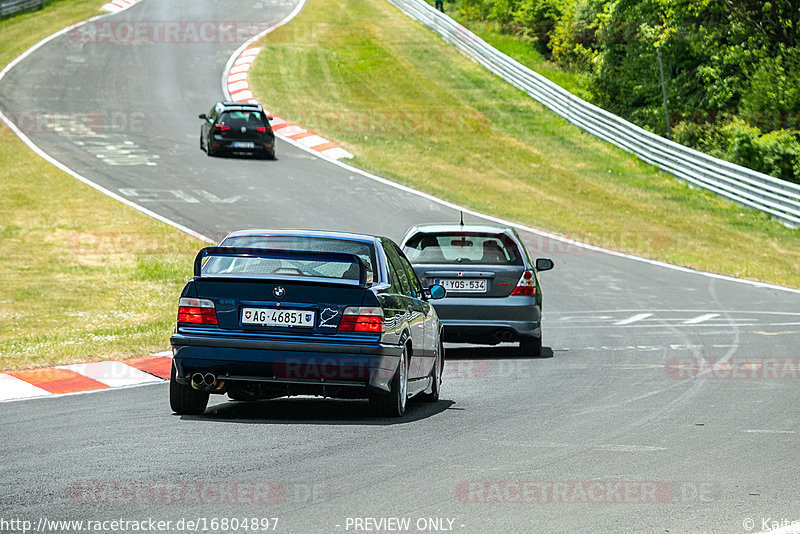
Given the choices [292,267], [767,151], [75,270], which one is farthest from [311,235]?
[767,151]

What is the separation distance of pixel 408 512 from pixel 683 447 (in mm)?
2773

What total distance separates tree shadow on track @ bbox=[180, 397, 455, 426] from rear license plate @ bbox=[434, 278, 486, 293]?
3.82m

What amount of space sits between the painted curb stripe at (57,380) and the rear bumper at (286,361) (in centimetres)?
248

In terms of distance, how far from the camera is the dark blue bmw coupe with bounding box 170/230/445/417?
28.0 feet

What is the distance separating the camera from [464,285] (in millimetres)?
14188

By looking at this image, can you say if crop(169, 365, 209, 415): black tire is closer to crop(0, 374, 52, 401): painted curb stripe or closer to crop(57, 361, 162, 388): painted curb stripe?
crop(0, 374, 52, 401): painted curb stripe

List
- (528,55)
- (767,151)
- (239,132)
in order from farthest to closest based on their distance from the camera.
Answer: (528,55) < (767,151) < (239,132)

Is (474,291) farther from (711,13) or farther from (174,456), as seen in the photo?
(711,13)

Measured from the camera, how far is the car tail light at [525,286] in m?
14.2

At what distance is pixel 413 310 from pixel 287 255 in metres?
1.31

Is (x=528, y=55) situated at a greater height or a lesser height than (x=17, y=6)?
lesser

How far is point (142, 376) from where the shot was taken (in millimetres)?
11719

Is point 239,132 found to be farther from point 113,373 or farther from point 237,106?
point 113,373
